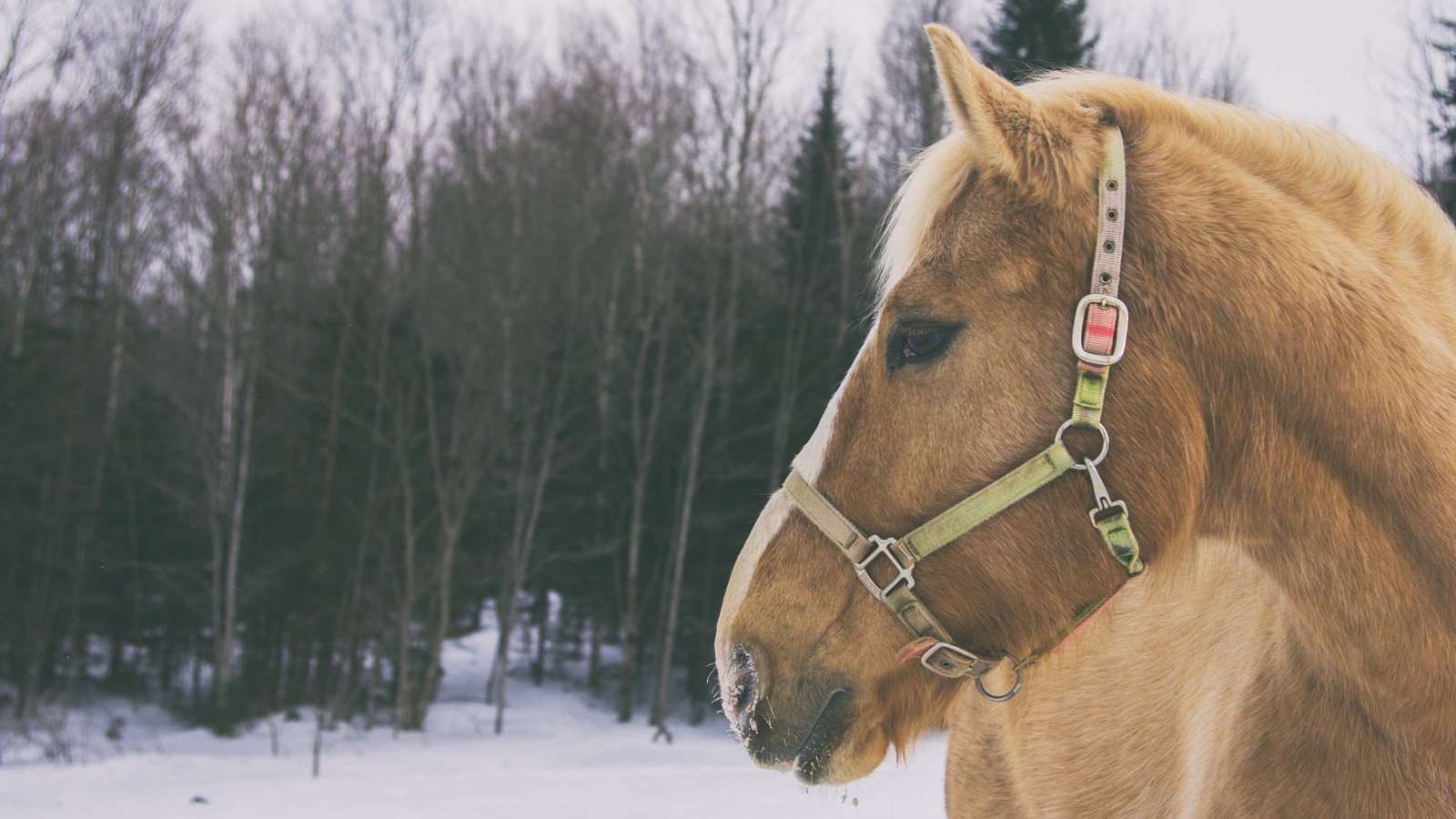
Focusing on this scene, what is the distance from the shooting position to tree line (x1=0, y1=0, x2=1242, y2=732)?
17.0m

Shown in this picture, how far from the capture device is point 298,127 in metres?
18.5

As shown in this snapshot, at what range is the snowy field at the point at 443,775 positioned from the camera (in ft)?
27.5

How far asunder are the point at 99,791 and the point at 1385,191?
1145 cm

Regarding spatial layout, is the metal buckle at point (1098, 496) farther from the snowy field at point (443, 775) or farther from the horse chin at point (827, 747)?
the snowy field at point (443, 775)

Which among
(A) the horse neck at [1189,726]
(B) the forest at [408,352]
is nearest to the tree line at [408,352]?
(B) the forest at [408,352]

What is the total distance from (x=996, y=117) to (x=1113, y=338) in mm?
394

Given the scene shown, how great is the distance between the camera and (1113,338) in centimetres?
138

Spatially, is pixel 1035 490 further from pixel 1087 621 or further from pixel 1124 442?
pixel 1087 621

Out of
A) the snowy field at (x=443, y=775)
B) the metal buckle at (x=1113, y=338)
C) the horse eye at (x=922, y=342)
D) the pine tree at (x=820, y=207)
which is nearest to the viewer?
the metal buckle at (x=1113, y=338)

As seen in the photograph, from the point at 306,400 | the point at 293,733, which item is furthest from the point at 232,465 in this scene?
the point at 293,733

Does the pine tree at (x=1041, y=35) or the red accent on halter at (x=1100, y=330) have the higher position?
the pine tree at (x=1041, y=35)

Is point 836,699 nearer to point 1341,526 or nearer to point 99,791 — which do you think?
point 1341,526

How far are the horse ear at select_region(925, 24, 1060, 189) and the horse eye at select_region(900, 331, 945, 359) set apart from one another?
0.28m

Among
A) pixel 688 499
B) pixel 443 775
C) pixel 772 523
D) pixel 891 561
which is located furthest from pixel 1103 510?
pixel 688 499
